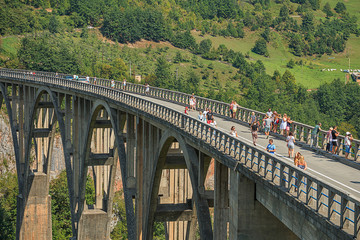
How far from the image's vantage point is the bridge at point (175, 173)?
23.6m

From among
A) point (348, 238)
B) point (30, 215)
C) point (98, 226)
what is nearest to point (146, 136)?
point (98, 226)

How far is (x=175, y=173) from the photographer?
4728cm

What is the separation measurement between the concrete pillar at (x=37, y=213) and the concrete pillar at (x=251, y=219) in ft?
167

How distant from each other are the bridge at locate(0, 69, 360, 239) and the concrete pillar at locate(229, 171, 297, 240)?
0.04 metres

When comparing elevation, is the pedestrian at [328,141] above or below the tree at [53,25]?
below

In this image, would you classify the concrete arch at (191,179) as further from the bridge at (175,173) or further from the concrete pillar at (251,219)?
the concrete pillar at (251,219)

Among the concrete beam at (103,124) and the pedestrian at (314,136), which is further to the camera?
the concrete beam at (103,124)

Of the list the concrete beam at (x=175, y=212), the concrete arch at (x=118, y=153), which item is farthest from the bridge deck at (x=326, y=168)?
the concrete arch at (x=118, y=153)

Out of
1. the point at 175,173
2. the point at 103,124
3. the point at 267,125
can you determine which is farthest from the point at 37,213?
the point at 267,125

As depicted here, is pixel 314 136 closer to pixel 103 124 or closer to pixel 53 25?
pixel 103 124

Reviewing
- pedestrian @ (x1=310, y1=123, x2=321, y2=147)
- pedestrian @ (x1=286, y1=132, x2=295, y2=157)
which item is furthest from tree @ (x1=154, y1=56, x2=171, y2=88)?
pedestrian @ (x1=286, y1=132, x2=295, y2=157)

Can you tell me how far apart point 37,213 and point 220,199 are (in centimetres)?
4990

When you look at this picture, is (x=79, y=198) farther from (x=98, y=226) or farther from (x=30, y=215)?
(x=30, y=215)

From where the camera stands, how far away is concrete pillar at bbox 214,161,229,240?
31.2m
